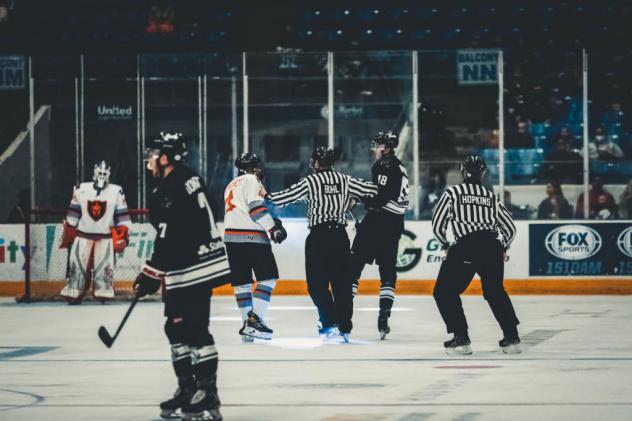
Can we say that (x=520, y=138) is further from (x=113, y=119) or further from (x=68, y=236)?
(x=68, y=236)

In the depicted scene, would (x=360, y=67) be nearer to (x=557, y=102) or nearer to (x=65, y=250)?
(x=557, y=102)

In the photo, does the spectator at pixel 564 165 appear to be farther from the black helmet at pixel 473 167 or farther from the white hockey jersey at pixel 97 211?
the black helmet at pixel 473 167

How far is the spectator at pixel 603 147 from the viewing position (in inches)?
838

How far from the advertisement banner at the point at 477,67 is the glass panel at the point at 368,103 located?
28.4 inches

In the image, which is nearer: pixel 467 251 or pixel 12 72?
pixel 467 251

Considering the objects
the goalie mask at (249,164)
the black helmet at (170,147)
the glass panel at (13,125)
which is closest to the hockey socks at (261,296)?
the goalie mask at (249,164)

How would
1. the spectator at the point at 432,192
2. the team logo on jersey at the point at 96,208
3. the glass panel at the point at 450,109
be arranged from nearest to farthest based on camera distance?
the team logo on jersey at the point at 96,208 < the spectator at the point at 432,192 < the glass panel at the point at 450,109

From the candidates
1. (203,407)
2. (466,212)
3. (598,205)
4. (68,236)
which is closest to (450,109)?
(598,205)

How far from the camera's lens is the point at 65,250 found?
19.8 meters

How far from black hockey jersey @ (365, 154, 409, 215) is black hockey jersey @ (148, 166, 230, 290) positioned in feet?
16.9

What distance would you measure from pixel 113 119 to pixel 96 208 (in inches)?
131

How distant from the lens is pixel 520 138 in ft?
72.1

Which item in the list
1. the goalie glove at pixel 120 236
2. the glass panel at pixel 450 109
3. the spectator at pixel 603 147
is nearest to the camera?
the goalie glove at pixel 120 236

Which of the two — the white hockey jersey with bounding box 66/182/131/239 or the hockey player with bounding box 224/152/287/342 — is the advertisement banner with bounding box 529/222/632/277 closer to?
the white hockey jersey with bounding box 66/182/131/239
